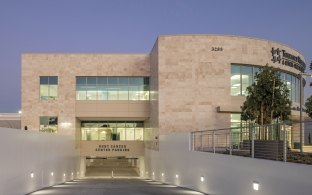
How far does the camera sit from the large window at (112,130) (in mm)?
64812

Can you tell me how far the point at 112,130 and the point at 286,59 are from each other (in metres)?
23.5

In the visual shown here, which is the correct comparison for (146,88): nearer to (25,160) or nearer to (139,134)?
(139,134)

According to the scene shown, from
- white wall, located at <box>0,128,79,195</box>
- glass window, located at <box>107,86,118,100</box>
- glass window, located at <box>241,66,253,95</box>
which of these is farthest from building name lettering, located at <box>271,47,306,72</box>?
white wall, located at <box>0,128,79,195</box>

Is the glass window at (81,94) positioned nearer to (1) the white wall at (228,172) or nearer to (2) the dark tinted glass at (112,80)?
(2) the dark tinted glass at (112,80)

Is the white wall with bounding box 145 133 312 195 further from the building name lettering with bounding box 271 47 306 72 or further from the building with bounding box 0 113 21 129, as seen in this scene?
the building with bounding box 0 113 21 129

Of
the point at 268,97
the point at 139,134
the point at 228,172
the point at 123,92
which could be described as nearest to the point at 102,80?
the point at 123,92

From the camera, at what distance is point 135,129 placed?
6550 cm

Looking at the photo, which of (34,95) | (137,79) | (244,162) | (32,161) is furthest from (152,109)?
(244,162)

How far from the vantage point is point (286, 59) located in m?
56.4

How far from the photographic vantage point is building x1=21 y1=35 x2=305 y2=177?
49438 millimetres

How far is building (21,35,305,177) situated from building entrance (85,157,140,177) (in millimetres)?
11961

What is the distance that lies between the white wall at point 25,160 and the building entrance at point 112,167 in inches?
1554

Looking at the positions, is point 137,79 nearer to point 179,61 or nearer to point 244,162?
point 179,61

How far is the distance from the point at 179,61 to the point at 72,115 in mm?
17178
